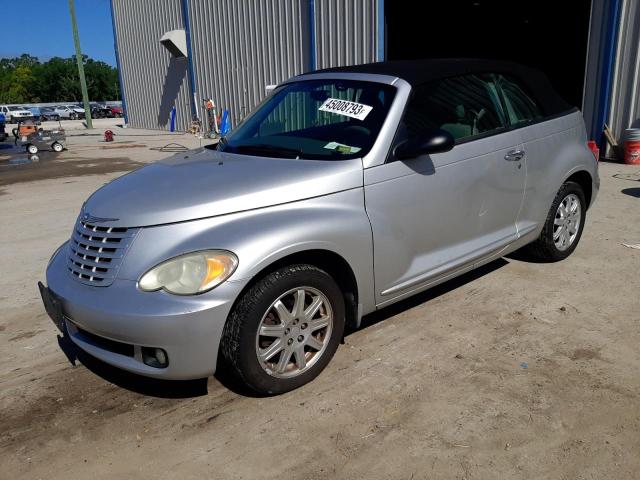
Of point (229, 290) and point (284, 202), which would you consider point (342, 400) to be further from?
point (284, 202)

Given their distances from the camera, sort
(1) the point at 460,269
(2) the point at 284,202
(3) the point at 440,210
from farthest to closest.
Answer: (1) the point at 460,269 < (3) the point at 440,210 < (2) the point at 284,202

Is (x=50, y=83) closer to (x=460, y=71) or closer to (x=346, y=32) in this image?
(x=346, y=32)

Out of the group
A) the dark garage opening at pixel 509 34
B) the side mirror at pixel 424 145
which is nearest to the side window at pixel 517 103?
the side mirror at pixel 424 145

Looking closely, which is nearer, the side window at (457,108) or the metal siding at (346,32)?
the side window at (457,108)

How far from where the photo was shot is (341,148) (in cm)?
341

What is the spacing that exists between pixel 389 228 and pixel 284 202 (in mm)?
708

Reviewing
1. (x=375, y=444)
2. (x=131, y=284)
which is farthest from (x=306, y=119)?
(x=375, y=444)

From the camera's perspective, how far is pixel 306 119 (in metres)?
3.85

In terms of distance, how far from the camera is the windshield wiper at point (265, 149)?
351 centimetres

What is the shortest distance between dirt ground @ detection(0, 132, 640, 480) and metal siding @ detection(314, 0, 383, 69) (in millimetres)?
9947

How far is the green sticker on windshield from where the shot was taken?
3.36m

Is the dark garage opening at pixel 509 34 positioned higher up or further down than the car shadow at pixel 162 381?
higher up

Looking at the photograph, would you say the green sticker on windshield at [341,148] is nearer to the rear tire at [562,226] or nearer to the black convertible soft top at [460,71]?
the black convertible soft top at [460,71]

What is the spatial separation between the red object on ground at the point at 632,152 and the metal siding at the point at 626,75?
0.51 m
